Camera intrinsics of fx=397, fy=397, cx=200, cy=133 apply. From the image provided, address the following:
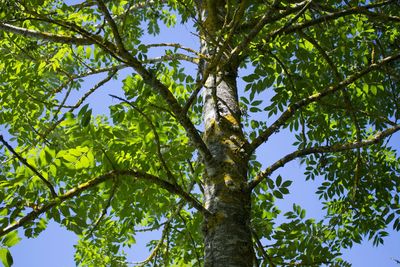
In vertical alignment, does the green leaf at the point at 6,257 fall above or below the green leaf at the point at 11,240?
below

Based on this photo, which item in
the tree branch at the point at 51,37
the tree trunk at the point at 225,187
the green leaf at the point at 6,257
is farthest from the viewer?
the tree branch at the point at 51,37

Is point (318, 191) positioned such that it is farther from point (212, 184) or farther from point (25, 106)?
point (25, 106)

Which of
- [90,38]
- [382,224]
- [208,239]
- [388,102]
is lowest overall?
[208,239]

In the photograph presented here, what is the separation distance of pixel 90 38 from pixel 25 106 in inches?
116

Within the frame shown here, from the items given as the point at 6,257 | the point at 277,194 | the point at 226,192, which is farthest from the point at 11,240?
the point at 277,194

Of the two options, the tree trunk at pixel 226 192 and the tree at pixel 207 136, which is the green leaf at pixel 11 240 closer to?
the tree at pixel 207 136

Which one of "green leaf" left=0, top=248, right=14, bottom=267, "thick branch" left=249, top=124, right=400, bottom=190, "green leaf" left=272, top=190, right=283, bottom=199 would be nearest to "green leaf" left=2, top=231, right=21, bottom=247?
"green leaf" left=0, top=248, right=14, bottom=267

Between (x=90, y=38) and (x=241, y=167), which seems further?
(x=241, y=167)

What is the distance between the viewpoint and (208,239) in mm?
2348

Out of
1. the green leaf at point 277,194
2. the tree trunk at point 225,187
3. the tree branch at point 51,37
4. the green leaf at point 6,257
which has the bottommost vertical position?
A: the green leaf at point 6,257

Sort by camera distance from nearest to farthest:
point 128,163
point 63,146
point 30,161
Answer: point 30,161
point 128,163
point 63,146

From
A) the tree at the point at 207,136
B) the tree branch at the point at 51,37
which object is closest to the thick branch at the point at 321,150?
the tree at the point at 207,136

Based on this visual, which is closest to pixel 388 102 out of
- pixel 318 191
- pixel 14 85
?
pixel 318 191

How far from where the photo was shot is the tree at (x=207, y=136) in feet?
7.80
